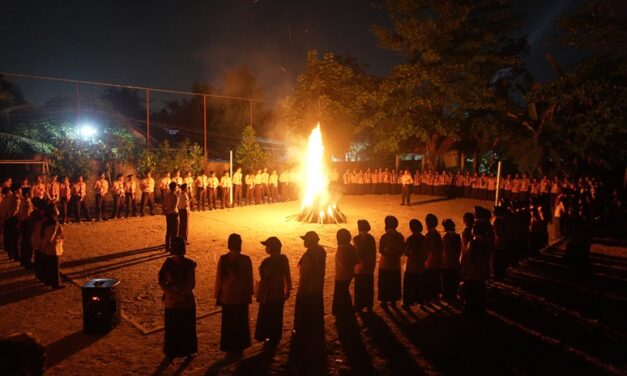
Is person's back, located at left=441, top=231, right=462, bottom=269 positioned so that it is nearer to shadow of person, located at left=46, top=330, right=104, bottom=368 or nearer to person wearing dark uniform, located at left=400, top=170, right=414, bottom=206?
shadow of person, located at left=46, top=330, right=104, bottom=368

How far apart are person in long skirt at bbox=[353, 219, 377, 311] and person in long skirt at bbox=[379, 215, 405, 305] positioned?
281 mm

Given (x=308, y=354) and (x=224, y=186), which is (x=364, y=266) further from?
(x=224, y=186)

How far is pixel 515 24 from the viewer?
1027 inches

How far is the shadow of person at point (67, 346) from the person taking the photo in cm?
565

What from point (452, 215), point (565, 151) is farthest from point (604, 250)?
point (565, 151)

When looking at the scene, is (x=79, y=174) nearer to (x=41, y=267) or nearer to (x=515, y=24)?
(x=41, y=267)

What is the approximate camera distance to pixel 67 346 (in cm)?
602

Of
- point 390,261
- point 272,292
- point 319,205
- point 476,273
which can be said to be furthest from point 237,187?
point 272,292

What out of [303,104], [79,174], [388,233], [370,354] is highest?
[303,104]

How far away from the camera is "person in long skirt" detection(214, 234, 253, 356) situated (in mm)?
5727

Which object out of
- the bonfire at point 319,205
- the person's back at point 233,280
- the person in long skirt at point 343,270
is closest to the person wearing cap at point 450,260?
the person in long skirt at point 343,270

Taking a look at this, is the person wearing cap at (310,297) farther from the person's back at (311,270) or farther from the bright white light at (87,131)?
the bright white light at (87,131)

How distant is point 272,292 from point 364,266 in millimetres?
2018

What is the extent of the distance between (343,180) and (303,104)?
288 inches
